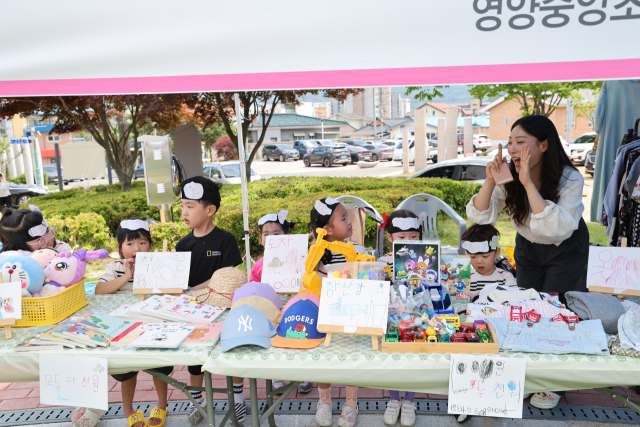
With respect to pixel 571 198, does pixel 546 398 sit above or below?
below

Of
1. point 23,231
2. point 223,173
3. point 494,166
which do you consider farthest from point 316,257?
point 223,173

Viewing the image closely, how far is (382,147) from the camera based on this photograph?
97.2 ft

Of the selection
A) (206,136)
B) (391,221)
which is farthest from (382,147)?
(391,221)

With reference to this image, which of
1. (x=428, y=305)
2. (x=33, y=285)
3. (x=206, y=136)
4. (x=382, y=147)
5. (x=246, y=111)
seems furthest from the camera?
(x=206, y=136)

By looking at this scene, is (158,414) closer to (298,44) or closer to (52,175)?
(298,44)

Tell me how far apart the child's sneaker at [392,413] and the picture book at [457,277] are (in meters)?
0.75

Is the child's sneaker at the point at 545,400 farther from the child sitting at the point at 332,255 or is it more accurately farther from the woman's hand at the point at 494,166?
the woman's hand at the point at 494,166

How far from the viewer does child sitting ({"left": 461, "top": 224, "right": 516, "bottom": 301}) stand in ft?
9.25

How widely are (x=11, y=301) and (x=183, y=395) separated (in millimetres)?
1385

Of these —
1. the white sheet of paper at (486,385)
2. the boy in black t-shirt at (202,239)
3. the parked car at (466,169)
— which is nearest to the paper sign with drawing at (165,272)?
the boy in black t-shirt at (202,239)

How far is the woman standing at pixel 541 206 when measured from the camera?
228cm

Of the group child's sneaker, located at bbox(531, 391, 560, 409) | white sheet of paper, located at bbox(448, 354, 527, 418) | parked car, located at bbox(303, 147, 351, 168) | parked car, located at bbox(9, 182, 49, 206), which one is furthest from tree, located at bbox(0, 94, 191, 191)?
parked car, located at bbox(303, 147, 351, 168)

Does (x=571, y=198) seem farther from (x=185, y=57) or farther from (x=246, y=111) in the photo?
(x=246, y=111)

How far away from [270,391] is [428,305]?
3.10ft
